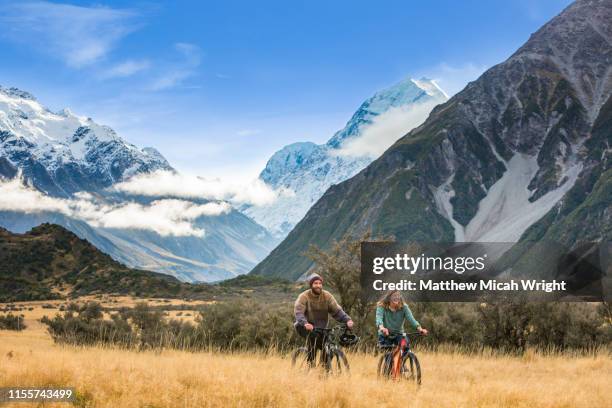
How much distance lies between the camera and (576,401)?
1186cm

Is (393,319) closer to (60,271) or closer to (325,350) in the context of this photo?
(325,350)

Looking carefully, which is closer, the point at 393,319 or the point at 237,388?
the point at 237,388

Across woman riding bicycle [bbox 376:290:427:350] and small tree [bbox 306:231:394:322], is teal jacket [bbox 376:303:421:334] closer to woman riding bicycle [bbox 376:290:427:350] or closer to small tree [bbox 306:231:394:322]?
woman riding bicycle [bbox 376:290:427:350]

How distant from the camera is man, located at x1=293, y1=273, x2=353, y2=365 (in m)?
13.2

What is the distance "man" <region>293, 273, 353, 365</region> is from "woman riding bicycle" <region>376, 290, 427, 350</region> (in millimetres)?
908

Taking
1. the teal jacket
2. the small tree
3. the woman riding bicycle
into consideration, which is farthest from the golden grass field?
the small tree

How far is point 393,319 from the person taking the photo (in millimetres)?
13953

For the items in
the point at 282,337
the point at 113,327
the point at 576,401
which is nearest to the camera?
the point at 576,401

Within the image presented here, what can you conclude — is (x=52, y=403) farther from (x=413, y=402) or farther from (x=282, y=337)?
(x=282, y=337)

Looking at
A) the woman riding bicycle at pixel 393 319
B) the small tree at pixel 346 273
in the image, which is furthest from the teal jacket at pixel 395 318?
the small tree at pixel 346 273

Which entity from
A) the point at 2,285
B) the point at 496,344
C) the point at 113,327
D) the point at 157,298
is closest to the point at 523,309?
the point at 496,344

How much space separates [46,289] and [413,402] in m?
111

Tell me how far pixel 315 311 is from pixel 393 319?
1851mm

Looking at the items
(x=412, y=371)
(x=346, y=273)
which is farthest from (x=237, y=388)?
(x=346, y=273)
